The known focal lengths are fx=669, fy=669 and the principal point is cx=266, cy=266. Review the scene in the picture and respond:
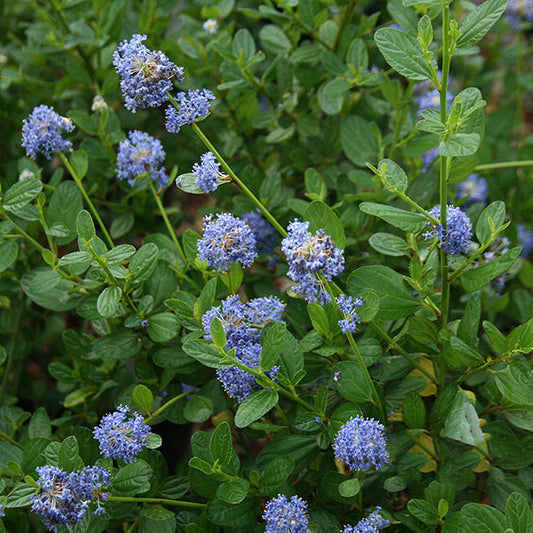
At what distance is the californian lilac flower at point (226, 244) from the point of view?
1425 mm

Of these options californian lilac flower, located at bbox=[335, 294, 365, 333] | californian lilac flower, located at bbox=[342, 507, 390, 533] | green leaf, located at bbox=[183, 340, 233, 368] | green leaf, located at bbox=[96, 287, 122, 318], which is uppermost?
californian lilac flower, located at bbox=[335, 294, 365, 333]

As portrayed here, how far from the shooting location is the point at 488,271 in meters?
1.48

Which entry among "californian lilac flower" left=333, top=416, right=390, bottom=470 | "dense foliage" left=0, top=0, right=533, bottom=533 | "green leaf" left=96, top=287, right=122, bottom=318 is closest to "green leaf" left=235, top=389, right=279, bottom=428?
"dense foliage" left=0, top=0, right=533, bottom=533

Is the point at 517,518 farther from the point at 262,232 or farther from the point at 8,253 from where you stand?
the point at 8,253

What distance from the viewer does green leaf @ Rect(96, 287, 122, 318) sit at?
151 centimetres

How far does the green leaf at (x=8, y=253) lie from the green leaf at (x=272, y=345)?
737 millimetres

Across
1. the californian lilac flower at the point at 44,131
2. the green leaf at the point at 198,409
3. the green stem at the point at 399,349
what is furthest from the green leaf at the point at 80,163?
the green stem at the point at 399,349

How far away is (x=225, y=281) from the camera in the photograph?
1.62 m

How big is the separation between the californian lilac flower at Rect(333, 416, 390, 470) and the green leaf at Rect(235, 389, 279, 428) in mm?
160

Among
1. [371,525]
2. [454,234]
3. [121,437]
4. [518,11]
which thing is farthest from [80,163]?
[518,11]

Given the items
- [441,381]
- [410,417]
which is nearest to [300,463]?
[410,417]

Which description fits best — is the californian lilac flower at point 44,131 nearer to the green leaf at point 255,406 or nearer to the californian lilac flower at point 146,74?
the californian lilac flower at point 146,74

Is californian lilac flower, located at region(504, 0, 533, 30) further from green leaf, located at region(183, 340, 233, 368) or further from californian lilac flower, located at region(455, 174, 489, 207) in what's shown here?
green leaf, located at region(183, 340, 233, 368)

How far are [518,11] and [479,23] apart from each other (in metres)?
1.59
